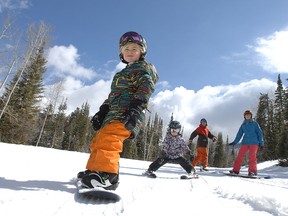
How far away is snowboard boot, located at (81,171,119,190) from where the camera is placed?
244cm

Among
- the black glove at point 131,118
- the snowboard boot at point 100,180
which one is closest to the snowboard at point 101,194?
the snowboard boot at point 100,180

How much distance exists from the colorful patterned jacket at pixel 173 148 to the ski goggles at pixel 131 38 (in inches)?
143

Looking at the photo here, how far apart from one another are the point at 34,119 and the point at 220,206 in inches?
1357

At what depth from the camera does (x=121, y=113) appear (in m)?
2.99

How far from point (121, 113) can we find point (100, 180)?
0.76 meters

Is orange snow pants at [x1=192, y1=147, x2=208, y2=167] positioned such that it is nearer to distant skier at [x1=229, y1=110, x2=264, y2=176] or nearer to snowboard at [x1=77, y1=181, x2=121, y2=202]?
distant skier at [x1=229, y1=110, x2=264, y2=176]

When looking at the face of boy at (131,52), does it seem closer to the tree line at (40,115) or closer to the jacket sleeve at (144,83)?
the jacket sleeve at (144,83)

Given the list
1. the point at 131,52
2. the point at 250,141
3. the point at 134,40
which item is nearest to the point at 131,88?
the point at 131,52

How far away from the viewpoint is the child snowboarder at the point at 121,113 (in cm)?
263

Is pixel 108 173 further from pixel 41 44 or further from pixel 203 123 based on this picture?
pixel 41 44

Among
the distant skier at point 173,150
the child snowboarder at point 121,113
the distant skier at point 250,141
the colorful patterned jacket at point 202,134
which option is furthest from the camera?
the colorful patterned jacket at point 202,134

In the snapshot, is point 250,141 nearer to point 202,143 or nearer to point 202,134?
point 202,143

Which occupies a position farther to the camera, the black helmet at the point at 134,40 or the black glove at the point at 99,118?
the black helmet at the point at 134,40

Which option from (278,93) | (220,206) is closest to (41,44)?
(220,206)
